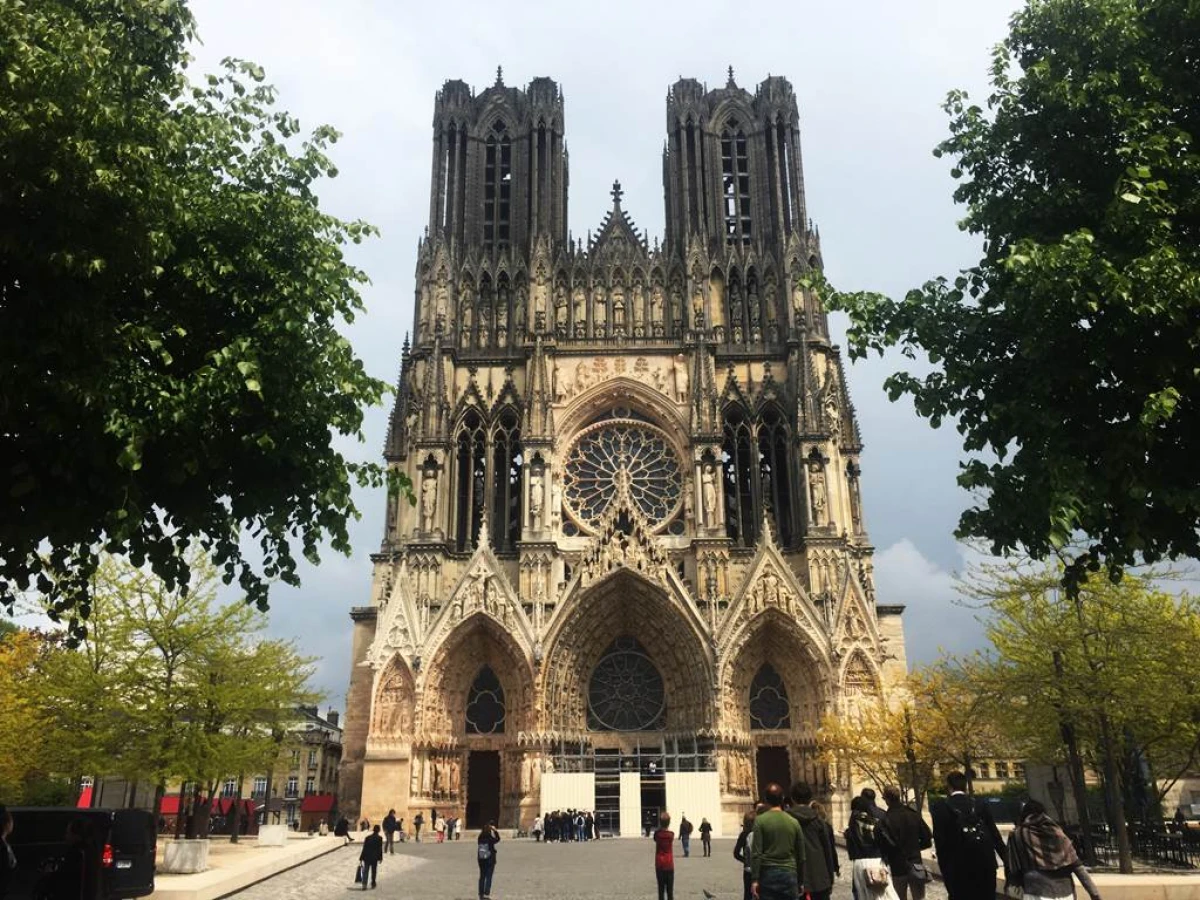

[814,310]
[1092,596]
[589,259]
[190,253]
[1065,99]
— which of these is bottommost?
[1092,596]

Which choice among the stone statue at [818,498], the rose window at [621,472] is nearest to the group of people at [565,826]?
the rose window at [621,472]

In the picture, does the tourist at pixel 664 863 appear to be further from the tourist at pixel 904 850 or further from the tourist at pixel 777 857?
the tourist at pixel 777 857

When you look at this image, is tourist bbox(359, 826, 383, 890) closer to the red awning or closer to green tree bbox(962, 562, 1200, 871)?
green tree bbox(962, 562, 1200, 871)

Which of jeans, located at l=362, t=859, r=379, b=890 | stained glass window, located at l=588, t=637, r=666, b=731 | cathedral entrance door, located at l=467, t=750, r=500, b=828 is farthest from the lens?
stained glass window, located at l=588, t=637, r=666, b=731

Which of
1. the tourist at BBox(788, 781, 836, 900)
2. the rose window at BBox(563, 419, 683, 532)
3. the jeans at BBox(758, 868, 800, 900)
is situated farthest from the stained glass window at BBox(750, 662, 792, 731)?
the jeans at BBox(758, 868, 800, 900)

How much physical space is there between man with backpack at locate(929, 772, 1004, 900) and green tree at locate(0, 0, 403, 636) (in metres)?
7.08

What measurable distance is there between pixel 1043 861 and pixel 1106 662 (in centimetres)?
1143

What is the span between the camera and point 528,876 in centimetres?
1978

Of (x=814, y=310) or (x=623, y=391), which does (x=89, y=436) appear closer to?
(x=623, y=391)

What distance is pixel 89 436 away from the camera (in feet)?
30.3

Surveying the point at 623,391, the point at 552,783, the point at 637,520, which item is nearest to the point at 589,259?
the point at 623,391

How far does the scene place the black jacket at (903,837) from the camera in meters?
9.53

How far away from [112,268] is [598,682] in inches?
1115

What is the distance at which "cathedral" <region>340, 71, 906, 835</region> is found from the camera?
107 ft
